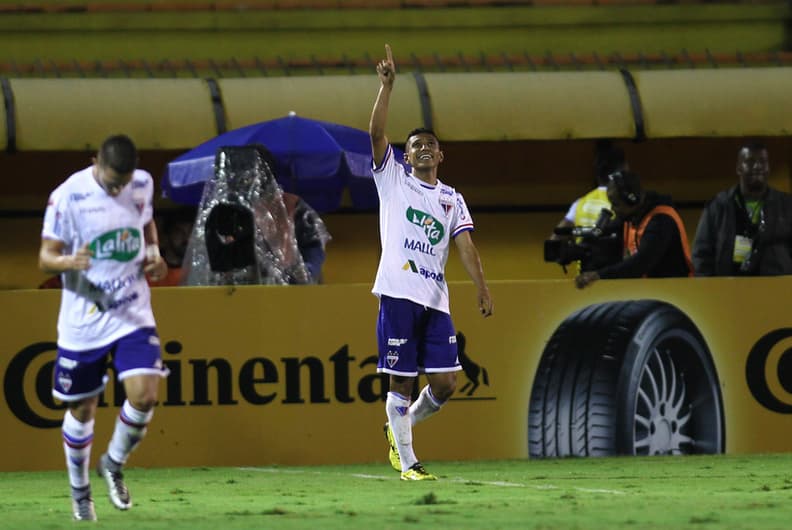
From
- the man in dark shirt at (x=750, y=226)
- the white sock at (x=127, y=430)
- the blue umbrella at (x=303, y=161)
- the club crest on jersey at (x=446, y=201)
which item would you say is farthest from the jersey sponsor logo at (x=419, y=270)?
the blue umbrella at (x=303, y=161)

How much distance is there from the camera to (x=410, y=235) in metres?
11.3

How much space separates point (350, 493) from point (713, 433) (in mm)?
4214

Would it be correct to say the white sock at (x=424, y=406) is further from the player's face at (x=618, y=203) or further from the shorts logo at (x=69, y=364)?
the shorts logo at (x=69, y=364)

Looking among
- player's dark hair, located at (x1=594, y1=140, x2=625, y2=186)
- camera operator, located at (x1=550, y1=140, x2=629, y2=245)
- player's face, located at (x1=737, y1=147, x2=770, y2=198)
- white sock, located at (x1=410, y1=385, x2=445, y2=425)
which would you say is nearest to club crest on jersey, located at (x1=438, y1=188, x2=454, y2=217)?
white sock, located at (x1=410, y1=385, x2=445, y2=425)

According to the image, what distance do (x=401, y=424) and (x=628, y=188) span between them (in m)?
3.44

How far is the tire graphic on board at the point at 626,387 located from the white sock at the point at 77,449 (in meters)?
5.10

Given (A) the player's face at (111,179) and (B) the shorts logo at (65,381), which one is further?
(B) the shorts logo at (65,381)

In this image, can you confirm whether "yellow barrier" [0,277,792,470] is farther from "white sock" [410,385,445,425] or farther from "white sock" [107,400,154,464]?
"white sock" [107,400,154,464]

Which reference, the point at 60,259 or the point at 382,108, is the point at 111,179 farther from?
the point at 382,108

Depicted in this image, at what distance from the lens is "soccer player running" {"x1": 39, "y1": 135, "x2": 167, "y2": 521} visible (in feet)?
29.7

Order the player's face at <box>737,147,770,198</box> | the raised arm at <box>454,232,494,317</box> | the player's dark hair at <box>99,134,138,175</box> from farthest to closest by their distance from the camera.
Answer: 1. the player's face at <box>737,147,770,198</box>
2. the raised arm at <box>454,232,494,317</box>
3. the player's dark hair at <box>99,134,138,175</box>

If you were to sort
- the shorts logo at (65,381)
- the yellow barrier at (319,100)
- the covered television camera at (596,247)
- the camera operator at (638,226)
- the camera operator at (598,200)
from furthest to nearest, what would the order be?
the yellow barrier at (319,100) < the camera operator at (598,200) < the covered television camera at (596,247) < the camera operator at (638,226) < the shorts logo at (65,381)

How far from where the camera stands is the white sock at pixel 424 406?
11680mm

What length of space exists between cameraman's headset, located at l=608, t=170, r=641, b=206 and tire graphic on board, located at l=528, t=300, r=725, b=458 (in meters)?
0.78
